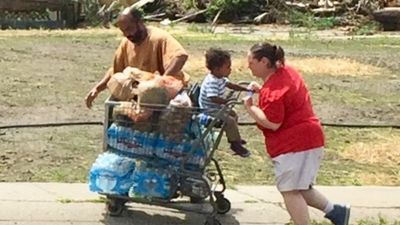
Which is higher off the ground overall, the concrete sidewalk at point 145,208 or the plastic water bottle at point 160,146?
the plastic water bottle at point 160,146

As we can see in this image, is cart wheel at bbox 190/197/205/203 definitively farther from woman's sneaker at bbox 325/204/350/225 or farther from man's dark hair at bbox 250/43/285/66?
man's dark hair at bbox 250/43/285/66

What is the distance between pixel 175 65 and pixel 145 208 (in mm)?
1141

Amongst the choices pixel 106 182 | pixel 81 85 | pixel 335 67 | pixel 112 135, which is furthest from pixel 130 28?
pixel 335 67

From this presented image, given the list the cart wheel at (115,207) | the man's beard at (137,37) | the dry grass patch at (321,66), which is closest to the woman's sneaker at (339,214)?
the cart wheel at (115,207)

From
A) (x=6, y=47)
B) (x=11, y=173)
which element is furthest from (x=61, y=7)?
(x=11, y=173)

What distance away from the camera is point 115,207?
7.14 meters

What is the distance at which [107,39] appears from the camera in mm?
21906

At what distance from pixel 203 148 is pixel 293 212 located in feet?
2.69

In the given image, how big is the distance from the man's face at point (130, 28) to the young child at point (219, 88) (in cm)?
62

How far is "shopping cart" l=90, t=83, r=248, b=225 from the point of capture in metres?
6.83

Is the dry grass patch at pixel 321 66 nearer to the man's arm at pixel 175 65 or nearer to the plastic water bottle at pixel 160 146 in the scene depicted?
the man's arm at pixel 175 65

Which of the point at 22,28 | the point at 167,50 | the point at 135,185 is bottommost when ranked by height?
the point at 22,28

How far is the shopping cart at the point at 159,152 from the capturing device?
6.83 meters

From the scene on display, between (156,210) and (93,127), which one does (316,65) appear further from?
(156,210)
